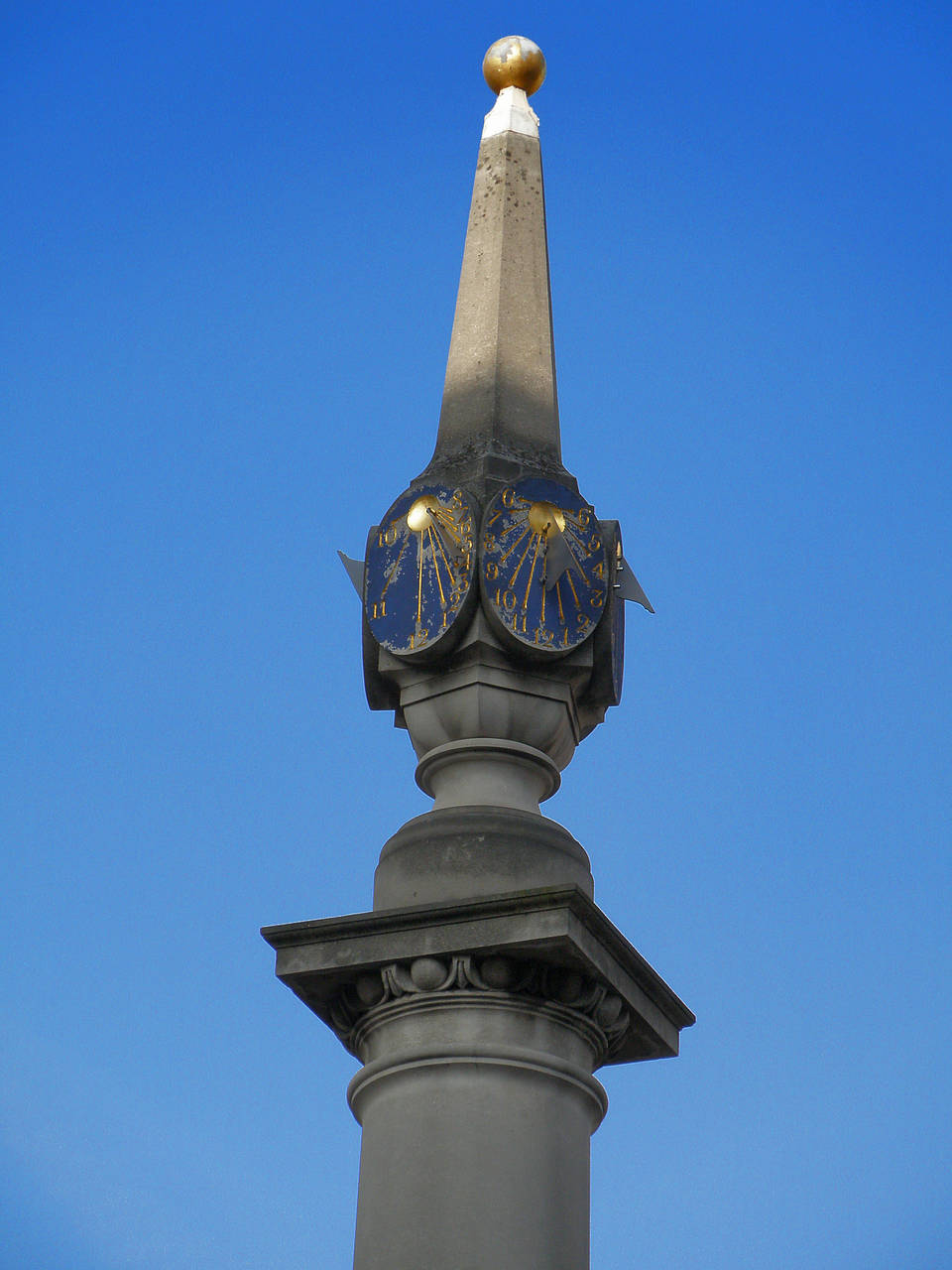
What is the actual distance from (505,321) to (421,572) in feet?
7.75

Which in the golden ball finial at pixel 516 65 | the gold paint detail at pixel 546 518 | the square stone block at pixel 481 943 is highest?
the golden ball finial at pixel 516 65

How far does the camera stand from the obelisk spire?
14180mm

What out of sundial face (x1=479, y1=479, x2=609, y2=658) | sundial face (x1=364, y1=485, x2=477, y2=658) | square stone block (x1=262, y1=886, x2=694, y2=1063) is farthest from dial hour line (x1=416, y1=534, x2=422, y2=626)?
square stone block (x1=262, y1=886, x2=694, y2=1063)

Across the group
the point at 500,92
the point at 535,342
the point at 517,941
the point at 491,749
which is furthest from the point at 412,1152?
the point at 500,92

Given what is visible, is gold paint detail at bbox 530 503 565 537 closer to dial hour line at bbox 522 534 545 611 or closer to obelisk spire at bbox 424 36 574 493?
dial hour line at bbox 522 534 545 611

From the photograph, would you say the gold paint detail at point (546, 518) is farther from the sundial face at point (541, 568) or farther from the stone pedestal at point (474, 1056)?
the stone pedestal at point (474, 1056)

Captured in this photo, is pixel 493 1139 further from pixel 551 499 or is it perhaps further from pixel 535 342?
pixel 535 342

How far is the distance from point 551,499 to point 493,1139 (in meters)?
4.29

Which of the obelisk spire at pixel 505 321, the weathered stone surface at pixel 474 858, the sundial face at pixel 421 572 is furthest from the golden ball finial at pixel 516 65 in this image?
the weathered stone surface at pixel 474 858

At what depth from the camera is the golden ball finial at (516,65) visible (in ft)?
53.0

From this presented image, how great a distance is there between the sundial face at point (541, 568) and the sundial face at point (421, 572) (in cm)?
16

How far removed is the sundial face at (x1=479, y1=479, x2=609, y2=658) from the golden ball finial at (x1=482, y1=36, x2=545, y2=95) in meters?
4.20

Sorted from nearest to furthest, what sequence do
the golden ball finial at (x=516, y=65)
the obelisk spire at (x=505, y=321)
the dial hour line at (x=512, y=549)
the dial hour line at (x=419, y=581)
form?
the dial hour line at (x=512, y=549), the dial hour line at (x=419, y=581), the obelisk spire at (x=505, y=321), the golden ball finial at (x=516, y=65)

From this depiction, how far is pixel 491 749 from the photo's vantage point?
12.9 meters
